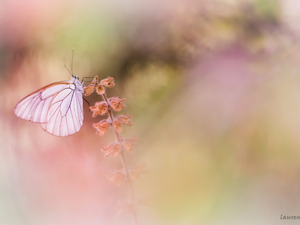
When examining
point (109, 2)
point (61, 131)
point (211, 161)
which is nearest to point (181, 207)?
point (211, 161)

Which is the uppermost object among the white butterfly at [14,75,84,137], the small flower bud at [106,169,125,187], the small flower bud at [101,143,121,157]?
the white butterfly at [14,75,84,137]

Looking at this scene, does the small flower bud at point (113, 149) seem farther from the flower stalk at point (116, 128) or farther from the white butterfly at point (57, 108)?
the white butterfly at point (57, 108)

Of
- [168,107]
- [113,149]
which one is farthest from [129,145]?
[168,107]

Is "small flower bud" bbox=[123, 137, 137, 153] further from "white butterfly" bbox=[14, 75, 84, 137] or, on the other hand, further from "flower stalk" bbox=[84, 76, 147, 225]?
"white butterfly" bbox=[14, 75, 84, 137]

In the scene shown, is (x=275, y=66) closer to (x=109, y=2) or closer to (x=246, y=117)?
(x=246, y=117)

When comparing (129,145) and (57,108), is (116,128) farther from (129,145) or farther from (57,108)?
(57,108)

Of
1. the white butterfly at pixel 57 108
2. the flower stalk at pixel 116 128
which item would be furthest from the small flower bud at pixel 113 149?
the white butterfly at pixel 57 108

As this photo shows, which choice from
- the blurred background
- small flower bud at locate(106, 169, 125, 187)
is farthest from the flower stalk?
the blurred background
